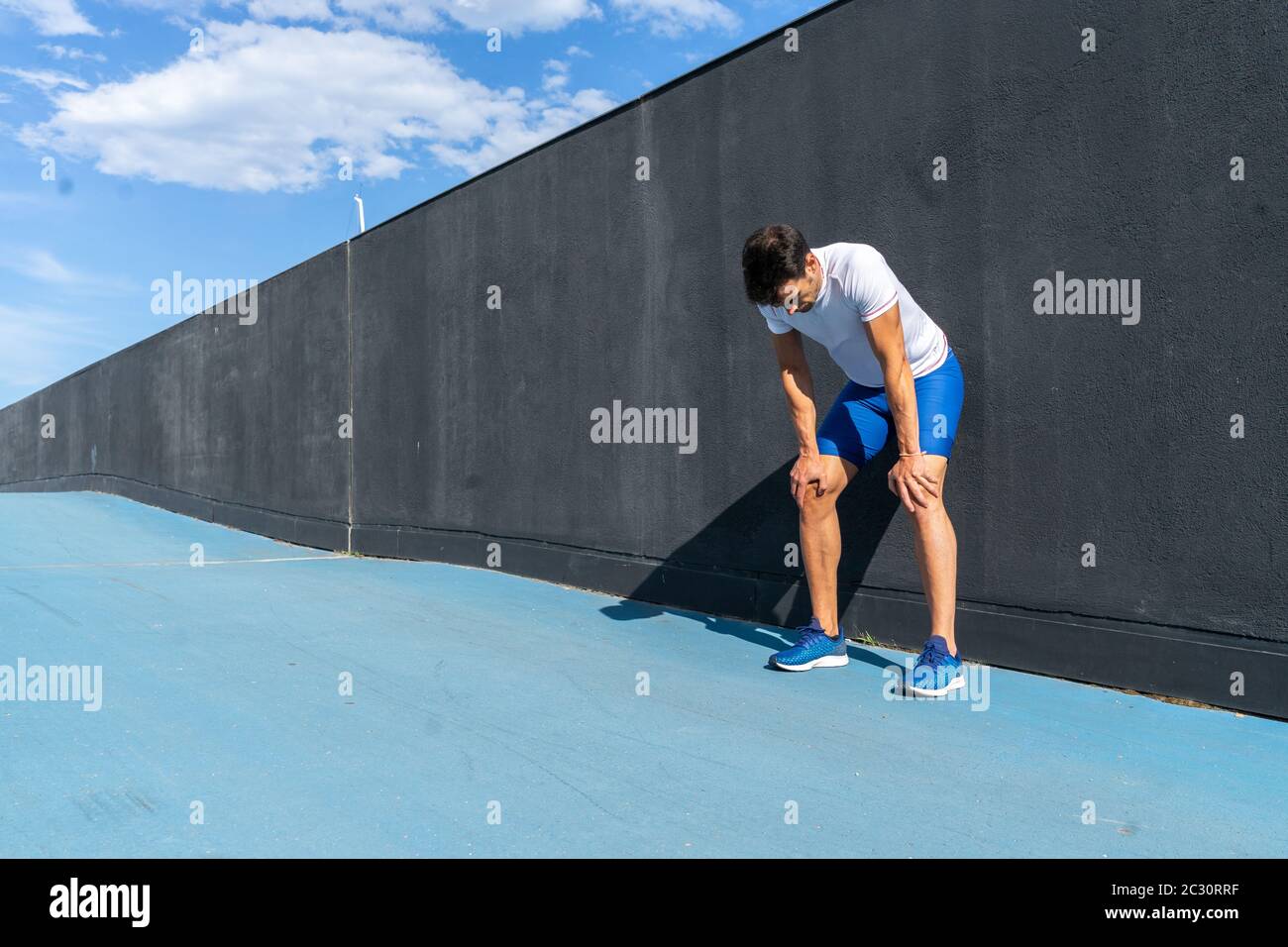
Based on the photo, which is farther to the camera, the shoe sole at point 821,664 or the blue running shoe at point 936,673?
the shoe sole at point 821,664

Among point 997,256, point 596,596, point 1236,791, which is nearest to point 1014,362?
point 997,256

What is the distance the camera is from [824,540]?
146 inches

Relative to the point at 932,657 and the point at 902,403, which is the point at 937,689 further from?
the point at 902,403

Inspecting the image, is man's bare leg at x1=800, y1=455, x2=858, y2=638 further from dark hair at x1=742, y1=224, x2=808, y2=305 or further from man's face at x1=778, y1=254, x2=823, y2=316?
dark hair at x1=742, y1=224, x2=808, y2=305

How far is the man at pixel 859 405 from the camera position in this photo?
3301mm

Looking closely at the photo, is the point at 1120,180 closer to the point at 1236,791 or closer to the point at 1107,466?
the point at 1107,466

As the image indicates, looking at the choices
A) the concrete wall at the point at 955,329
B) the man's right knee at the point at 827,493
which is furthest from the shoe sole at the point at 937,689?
the man's right knee at the point at 827,493

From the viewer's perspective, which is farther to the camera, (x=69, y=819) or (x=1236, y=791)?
(x=1236, y=791)

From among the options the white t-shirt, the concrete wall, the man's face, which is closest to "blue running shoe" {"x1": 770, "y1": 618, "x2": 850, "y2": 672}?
the concrete wall

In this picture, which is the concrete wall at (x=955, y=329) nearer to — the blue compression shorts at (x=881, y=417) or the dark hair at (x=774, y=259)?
the blue compression shorts at (x=881, y=417)

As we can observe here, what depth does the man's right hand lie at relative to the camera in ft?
11.9
